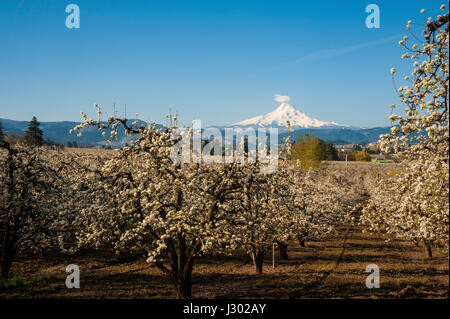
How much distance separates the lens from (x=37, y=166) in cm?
2052

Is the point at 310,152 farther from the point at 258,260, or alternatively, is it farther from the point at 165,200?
the point at 165,200

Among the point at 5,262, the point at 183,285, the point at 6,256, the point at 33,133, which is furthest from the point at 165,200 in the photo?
the point at 33,133

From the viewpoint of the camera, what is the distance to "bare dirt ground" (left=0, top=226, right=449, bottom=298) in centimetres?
1722

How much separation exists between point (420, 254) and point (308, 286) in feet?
64.7

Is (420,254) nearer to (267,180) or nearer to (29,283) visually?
(267,180)

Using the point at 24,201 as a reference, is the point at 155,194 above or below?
above

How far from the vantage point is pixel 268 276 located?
24.0 metres

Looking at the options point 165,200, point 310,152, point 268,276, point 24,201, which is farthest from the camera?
point 310,152

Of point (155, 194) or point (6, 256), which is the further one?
point (6, 256)

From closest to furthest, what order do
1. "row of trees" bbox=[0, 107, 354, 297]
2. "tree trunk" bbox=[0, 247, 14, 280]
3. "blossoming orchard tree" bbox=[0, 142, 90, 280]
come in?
1. "row of trees" bbox=[0, 107, 354, 297]
2. "blossoming orchard tree" bbox=[0, 142, 90, 280]
3. "tree trunk" bbox=[0, 247, 14, 280]

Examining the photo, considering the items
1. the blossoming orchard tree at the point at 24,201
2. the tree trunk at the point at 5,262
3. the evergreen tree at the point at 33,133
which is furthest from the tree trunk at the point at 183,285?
the evergreen tree at the point at 33,133

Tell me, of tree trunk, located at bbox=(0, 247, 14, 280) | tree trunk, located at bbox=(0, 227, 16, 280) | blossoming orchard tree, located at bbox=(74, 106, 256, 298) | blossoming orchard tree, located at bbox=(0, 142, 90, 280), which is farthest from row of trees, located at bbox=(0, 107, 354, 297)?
tree trunk, located at bbox=(0, 247, 14, 280)

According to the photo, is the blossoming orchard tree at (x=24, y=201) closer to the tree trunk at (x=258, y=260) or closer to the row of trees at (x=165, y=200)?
the row of trees at (x=165, y=200)

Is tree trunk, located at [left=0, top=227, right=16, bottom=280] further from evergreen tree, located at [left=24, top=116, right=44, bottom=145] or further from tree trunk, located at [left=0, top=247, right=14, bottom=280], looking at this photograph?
evergreen tree, located at [left=24, top=116, right=44, bottom=145]
